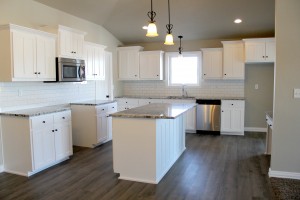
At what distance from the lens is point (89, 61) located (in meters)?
5.59

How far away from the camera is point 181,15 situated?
596 cm

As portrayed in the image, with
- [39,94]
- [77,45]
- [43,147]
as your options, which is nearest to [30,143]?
[43,147]

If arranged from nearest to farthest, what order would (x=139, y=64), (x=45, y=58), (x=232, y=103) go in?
(x=45, y=58)
(x=232, y=103)
(x=139, y=64)

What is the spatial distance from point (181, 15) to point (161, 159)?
3.58 metres

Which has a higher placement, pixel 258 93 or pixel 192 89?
pixel 192 89

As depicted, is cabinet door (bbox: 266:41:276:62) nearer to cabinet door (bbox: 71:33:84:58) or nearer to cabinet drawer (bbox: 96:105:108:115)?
cabinet drawer (bbox: 96:105:108:115)

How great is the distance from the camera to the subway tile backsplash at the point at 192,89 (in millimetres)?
6988

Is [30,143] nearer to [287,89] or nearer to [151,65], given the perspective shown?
Answer: [287,89]

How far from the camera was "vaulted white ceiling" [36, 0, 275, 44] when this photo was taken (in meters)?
5.34

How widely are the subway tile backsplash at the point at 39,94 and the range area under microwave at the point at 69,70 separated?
17.3 inches

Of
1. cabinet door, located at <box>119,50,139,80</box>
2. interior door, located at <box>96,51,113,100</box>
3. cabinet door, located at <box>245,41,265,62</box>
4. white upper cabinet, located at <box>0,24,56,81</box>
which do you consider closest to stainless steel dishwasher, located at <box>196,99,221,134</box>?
cabinet door, located at <box>245,41,265,62</box>

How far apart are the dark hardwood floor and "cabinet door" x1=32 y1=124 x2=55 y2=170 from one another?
0.16 m

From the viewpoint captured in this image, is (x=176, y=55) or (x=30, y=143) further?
(x=176, y=55)

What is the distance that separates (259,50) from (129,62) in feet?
11.3
